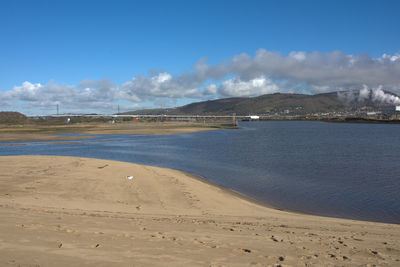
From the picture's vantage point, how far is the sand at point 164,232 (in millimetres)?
6281

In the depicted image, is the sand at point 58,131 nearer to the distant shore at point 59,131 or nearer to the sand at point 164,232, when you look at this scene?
the distant shore at point 59,131

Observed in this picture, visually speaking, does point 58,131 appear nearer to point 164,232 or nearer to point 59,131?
point 59,131

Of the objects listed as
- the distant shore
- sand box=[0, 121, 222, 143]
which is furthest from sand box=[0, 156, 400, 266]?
sand box=[0, 121, 222, 143]

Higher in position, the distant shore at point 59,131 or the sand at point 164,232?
the distant shore at point 59,131

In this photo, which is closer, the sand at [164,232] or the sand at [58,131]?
the sand at [164,232]

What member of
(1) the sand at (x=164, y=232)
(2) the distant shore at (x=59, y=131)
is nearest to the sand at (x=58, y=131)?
(2) the distant shore at (x=59, y=131)

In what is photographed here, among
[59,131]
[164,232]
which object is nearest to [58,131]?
[59,131]

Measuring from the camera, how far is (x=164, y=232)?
828 centimetres

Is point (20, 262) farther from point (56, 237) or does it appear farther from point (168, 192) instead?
point (168, 192)

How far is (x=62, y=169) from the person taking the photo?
2108 centimetres

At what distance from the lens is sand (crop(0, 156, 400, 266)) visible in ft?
20.6

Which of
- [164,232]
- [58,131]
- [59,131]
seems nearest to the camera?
[164,232]

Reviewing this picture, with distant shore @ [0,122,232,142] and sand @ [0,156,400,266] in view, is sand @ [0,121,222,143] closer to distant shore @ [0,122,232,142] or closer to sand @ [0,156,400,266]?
distant shore @ [0,122,232,142]

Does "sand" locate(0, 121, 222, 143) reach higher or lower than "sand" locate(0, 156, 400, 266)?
higher
